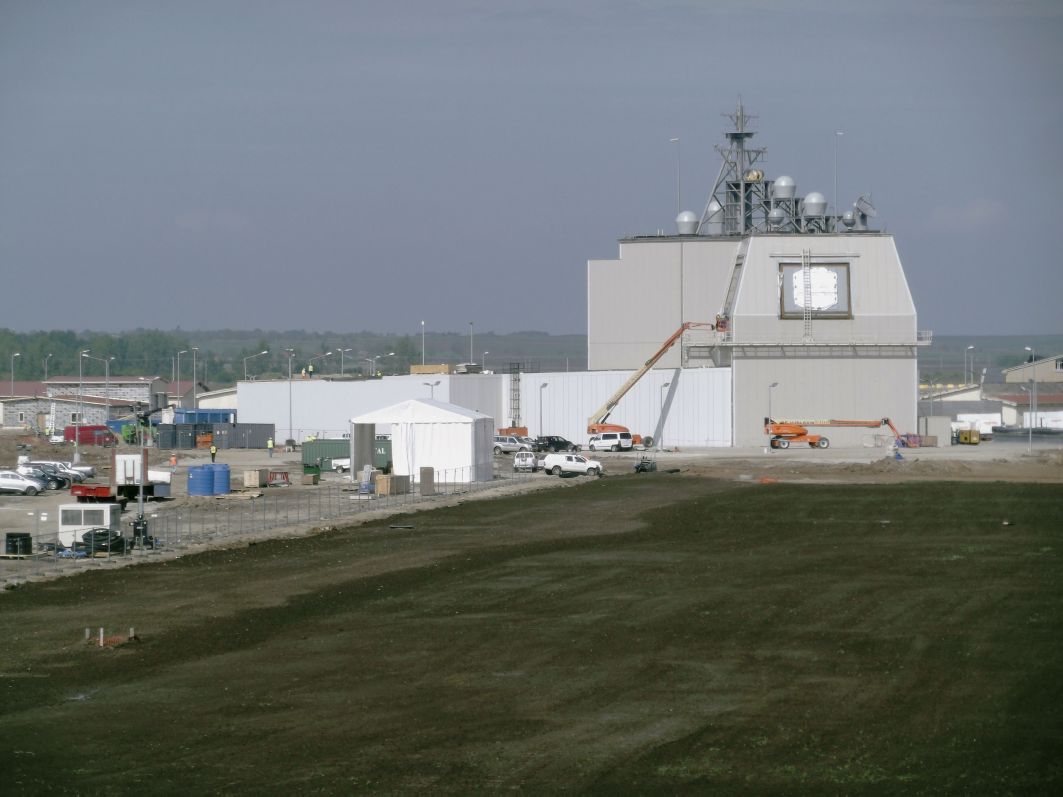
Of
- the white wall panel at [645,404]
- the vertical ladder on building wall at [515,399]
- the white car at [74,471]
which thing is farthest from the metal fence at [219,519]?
the vertical ladder on building wall at [515,399]

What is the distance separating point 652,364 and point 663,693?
266 feet

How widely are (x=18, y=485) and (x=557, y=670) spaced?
154ft

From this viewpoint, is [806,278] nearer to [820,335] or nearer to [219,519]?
[820,335]

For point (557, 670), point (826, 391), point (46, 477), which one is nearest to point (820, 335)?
point (826, 391)

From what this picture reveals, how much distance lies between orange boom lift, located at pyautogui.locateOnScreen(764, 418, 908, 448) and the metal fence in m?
22.3

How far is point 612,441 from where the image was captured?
96562mm

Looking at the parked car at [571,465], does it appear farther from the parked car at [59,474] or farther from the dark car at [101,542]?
the dark car at [101,542]

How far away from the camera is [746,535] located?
42.1 meters

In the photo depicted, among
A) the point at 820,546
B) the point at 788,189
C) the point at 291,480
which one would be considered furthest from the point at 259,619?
the point at 788,189

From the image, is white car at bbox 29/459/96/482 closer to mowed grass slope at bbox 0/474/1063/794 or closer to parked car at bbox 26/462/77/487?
parked car at bbox 26/462/77/487

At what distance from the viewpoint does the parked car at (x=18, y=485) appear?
62.8 m

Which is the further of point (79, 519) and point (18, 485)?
point (18, 485)

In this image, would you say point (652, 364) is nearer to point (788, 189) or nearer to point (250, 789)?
point (788, 189)

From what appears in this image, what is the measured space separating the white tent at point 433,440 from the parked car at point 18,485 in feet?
53.4
